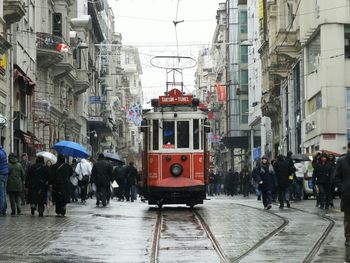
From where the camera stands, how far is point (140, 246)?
13930 millimetres

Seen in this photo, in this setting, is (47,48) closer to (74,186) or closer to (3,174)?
(74,186)

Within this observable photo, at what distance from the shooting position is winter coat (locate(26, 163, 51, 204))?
71.2 feet

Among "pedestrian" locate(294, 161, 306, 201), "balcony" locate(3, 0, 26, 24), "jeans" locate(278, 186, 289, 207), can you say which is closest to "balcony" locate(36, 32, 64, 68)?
"balcony" locate(3, 0, 26, 24)

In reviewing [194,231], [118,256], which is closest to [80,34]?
[194,231]

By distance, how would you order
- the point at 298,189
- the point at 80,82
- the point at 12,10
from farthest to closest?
the point at 80,82 → the point at 12,10 → the point at 298,189

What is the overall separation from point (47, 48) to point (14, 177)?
24.4m

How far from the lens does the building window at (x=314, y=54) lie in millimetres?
43031

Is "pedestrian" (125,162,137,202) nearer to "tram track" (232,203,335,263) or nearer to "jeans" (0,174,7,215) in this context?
"jeans" (0,174,7,215)

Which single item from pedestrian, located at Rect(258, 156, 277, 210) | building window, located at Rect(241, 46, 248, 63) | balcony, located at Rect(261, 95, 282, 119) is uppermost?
building window, located at Rect(241, 46, 248, 63)

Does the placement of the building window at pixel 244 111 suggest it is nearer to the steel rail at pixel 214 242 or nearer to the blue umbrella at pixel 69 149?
→ the blue umbrella at pixel 69 149

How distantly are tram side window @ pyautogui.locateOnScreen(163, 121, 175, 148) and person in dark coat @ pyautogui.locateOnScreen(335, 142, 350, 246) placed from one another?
40.1ft

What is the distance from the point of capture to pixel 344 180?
44.3ft

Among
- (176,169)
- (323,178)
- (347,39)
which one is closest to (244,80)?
(347,39)

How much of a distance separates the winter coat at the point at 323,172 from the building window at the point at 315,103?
17.9 metres
